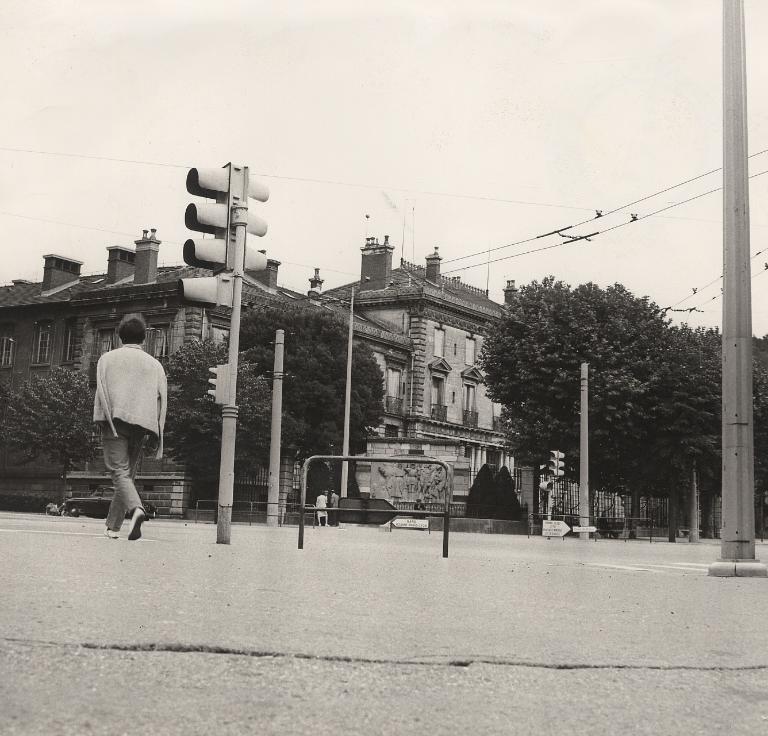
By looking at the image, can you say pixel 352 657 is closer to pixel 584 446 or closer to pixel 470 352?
pixel 584 446

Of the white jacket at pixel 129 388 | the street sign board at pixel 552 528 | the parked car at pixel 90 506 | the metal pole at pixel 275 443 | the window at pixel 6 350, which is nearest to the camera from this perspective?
the white jacket at pixel 129 388

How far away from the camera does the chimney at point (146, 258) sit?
60.2 m

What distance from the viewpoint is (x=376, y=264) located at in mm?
73188

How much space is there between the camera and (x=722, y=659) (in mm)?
4750

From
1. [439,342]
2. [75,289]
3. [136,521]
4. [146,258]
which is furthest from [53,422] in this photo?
[136,521]

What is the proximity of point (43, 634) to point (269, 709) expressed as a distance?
136 centimetres

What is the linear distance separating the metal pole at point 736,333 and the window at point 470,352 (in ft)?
204

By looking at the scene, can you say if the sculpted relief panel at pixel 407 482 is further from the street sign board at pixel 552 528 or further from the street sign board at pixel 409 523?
the street sign board at pixel 409 523

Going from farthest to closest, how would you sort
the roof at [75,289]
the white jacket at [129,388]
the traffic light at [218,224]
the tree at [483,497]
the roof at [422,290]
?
the roof at [422,290] → the roof at [75,289] → the tree at [483,497] → the traffic light at [218,224] → the white jacket at [129,388]

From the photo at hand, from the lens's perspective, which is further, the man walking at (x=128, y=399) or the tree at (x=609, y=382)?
the tree at (x=609, y=382)

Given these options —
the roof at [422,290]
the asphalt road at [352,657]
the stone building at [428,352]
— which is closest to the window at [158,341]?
the stone building at [428,352]

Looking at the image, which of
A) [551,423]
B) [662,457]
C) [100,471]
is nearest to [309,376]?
[100,471]

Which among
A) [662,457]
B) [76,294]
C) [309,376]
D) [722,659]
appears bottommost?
[722,659]

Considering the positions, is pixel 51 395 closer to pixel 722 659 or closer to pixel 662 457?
pixel 662 457
